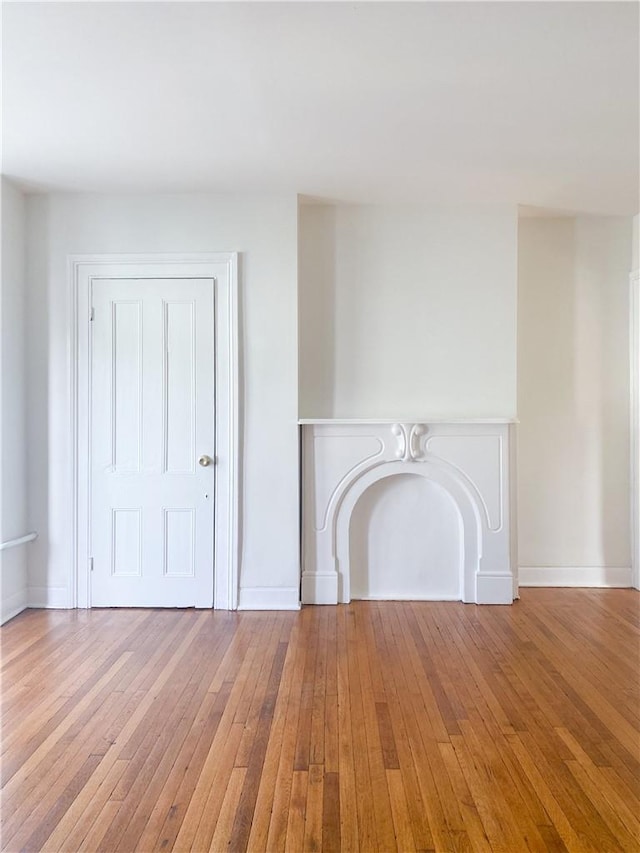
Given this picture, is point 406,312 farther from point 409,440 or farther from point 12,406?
point 12,406

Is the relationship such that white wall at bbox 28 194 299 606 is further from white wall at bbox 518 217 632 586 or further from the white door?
white wall at bbox 518 217 632 586

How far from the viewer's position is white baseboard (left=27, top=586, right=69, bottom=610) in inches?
161

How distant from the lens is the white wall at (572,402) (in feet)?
15.1

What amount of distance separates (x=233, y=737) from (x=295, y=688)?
498mm

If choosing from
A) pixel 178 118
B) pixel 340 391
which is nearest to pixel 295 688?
pixel 340 391

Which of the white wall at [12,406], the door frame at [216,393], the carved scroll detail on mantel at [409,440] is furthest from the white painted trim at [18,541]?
the carved scroll detail on mantel at [409,440]

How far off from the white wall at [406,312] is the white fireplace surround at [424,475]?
0.26 metres

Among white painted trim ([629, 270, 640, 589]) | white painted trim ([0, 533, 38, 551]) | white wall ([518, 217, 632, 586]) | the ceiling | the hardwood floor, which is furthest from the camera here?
white wall ([518, 217, 632, 586])

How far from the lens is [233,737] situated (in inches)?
96.3

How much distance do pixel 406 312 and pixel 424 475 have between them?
3.86ft

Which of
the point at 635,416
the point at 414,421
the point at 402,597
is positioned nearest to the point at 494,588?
the point at 402,597

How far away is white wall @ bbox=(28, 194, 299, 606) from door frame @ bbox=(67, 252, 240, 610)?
0.20ft

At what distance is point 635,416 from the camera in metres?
4.55

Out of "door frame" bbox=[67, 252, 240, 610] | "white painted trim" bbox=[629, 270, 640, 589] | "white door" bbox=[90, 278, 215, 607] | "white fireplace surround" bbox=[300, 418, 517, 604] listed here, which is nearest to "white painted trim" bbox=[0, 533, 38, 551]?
"door frame" bbox=[67, 252, 240, 610]
